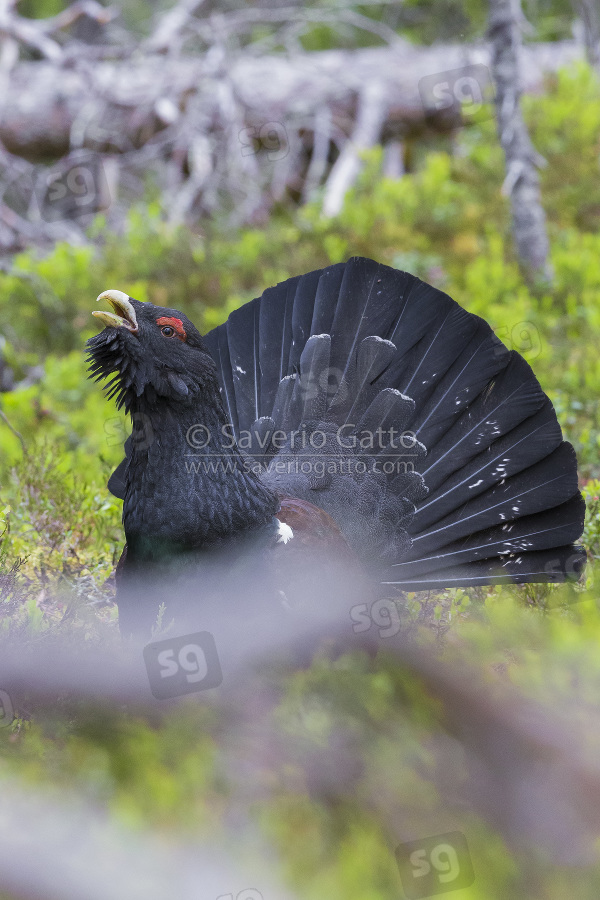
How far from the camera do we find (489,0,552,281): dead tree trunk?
6098mm

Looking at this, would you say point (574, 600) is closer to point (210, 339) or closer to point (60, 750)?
point (60, 750)

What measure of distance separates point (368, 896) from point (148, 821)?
392 millimetres

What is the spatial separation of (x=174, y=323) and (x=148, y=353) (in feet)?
0.46

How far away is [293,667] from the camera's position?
168 centimetres

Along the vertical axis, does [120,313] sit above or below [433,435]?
above

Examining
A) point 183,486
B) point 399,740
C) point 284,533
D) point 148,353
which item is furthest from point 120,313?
point 399,740

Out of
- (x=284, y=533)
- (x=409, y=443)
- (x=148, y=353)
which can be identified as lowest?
(x=284, y=533)

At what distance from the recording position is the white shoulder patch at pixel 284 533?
108 inches

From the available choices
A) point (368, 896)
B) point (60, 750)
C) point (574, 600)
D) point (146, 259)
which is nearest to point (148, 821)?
point (60, 750)

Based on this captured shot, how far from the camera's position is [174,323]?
2666 millimetres

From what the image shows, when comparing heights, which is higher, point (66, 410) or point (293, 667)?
point (66, 410)

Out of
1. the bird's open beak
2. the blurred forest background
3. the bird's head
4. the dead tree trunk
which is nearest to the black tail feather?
the blurred forest background

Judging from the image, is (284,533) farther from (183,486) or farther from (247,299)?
(247,299)

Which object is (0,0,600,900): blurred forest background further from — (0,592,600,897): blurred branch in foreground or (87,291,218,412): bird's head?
(87,291,218,412): bird's head
